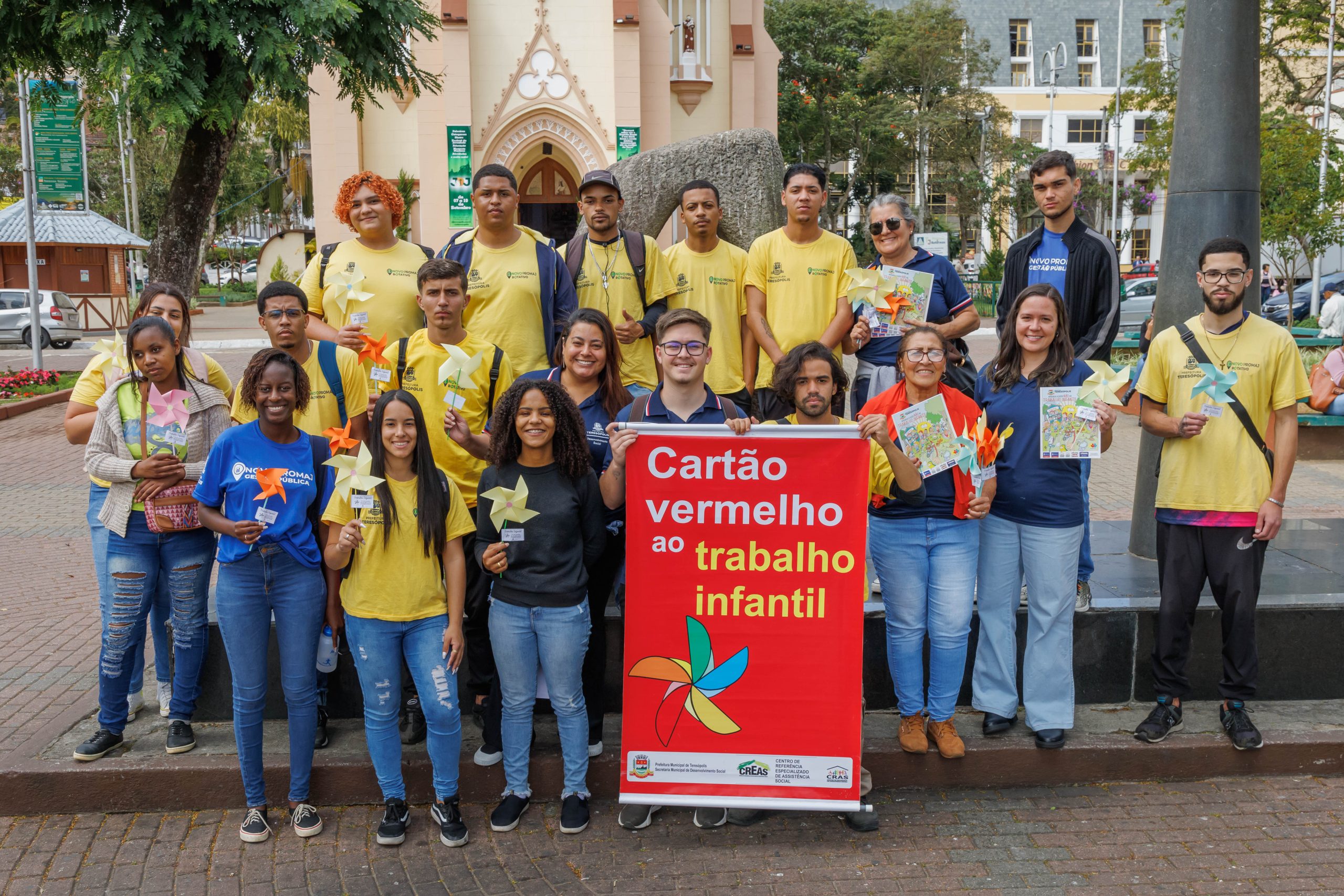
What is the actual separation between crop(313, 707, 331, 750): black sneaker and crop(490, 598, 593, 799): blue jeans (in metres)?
0.93

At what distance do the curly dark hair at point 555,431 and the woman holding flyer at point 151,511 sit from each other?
1.39 metres

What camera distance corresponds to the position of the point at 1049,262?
527 centimetres

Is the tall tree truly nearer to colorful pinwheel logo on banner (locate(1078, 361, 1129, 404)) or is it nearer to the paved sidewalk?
the paved sidewalk

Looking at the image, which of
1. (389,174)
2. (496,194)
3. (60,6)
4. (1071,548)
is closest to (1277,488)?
(1071,548)

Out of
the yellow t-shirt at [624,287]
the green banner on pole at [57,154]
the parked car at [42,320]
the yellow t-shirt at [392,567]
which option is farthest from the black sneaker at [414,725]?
the parked car at [42,320]

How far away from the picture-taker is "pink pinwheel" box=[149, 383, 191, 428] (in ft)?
14.4

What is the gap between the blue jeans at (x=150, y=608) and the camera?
4473 millimetres

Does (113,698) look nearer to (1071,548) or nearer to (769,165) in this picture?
(1071,548)

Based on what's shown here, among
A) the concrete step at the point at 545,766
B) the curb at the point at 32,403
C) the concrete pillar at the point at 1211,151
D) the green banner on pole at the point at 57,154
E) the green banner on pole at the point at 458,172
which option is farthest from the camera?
the green banner on pole at the point at 458,172

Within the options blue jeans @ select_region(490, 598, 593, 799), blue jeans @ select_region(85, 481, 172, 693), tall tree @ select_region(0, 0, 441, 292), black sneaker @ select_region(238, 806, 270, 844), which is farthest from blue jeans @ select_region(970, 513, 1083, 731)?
tall tree @ select_region(0, 0, 441, 292)

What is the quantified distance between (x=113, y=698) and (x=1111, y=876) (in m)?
4.13

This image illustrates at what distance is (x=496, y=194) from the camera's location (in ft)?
16.7

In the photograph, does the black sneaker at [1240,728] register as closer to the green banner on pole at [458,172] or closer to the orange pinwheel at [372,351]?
the orange pinwheel at [372,351]

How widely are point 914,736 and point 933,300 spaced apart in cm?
216
